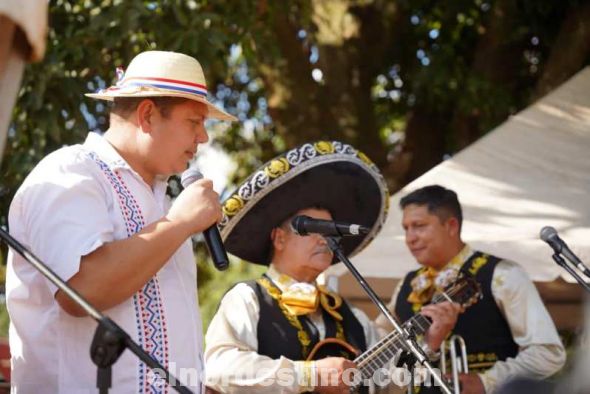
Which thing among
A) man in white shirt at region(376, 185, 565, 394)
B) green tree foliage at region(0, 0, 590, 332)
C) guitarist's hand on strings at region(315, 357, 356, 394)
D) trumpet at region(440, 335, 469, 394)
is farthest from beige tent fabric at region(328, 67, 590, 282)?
guitarist's hand on strings at region(315, 357, 356, 394)

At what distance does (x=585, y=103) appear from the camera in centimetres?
695

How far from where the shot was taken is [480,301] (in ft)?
16.6

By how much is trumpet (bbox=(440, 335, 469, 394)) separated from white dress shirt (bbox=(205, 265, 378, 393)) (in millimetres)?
786

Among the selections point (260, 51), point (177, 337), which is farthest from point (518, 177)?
point (177, 337)

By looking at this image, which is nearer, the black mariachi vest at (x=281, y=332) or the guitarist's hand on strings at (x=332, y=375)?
the guitarist's hand on strings at (x=332, y=375)

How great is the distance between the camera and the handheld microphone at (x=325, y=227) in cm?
380

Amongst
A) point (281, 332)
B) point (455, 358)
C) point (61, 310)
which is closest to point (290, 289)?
point (281, 332)

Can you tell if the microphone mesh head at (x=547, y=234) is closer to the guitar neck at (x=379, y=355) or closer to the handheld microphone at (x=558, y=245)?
the handheld microphone at (x=558, y=245)

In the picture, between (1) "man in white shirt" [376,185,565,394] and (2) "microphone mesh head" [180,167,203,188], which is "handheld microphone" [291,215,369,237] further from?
(1) "man in white shirt" [376,185,565,394]

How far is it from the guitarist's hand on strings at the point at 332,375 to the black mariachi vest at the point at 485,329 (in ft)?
3.55

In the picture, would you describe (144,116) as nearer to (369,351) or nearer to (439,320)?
(369,351)

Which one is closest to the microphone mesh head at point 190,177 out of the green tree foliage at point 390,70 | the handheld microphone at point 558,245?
the handheld microphone at point 558,245

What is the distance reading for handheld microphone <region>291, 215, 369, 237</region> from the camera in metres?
3.80

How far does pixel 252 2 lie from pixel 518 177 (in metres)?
1.87
